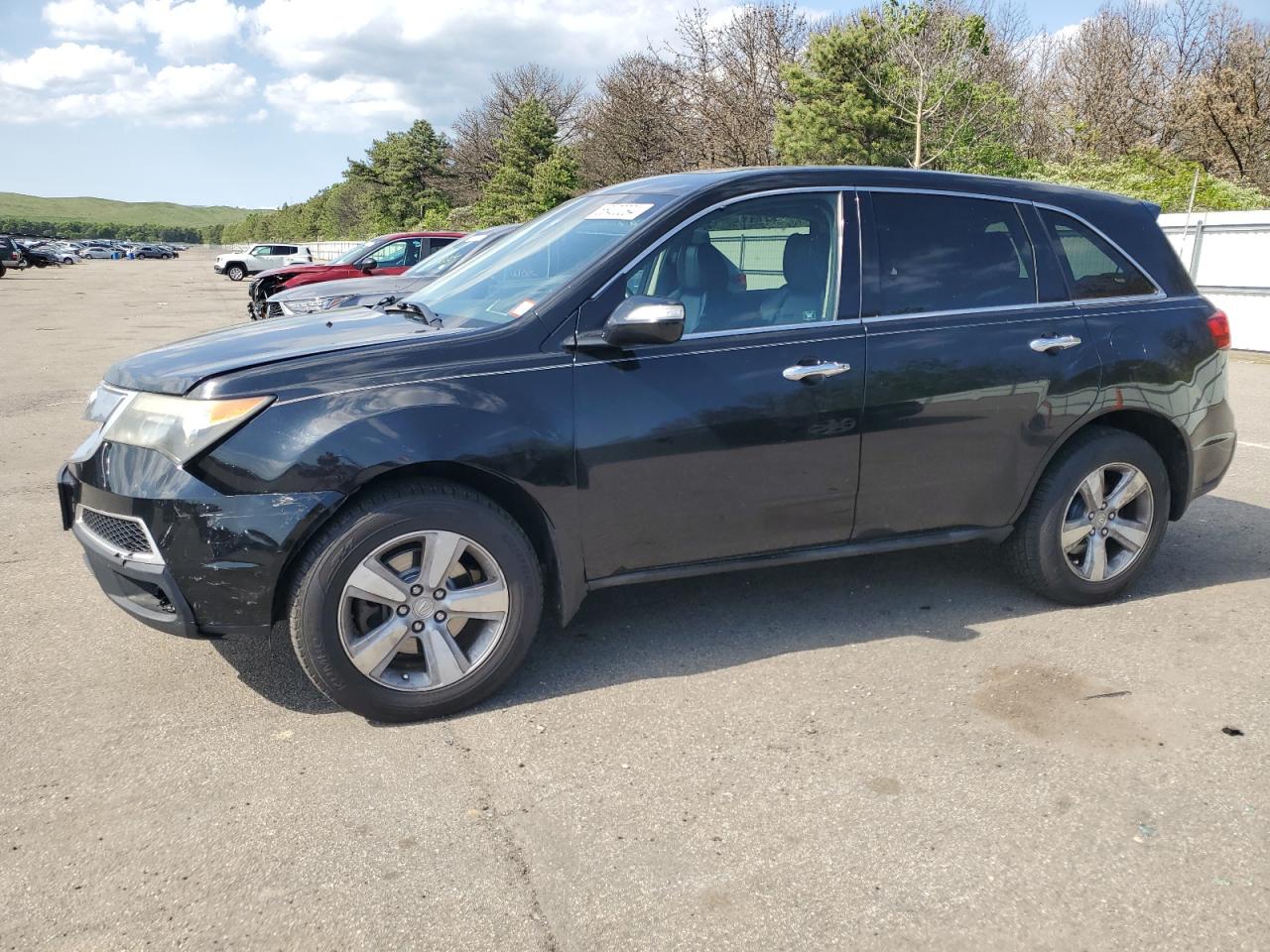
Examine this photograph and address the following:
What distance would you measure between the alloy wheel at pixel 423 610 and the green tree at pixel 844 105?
32352 mm

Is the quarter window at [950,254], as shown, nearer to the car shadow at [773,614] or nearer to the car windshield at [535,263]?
the car windshield at [535,263]

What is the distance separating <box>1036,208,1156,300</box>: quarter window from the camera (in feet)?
14.9

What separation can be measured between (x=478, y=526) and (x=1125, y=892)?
2168 millimetres

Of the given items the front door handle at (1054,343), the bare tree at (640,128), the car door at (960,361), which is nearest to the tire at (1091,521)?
the car door at (960,361)

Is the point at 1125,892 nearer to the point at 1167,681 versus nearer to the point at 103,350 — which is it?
the point at 1167,681

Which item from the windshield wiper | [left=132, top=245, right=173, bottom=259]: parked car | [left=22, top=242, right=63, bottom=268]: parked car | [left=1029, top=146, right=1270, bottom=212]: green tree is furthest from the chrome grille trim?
[left=132, top=245, right=173, bottom=259]: parked car

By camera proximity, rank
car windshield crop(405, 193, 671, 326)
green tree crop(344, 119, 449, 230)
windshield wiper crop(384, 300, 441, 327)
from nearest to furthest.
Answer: car windshield crop(405, 193, 671, 326)
windshield wiper crop(384, 300, 441, 327)
green tree crop(344, 119, 449, 230)

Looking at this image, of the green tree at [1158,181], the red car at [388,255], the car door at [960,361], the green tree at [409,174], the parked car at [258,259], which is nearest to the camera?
the car door at [960,361]

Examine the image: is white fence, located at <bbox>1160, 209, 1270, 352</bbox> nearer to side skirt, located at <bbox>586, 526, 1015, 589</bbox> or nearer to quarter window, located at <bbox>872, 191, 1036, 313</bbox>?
quarter window, located at <bbox>872, 191, 1036, 313</bbox>

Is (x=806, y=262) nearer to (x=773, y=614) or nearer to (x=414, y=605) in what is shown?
(x=773, y=614)

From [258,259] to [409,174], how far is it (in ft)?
66.8

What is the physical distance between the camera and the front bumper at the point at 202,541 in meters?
3.30

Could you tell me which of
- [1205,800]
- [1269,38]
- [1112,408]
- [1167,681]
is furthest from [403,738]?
[1269,38]

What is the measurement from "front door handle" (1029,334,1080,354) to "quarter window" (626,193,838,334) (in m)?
0.92
